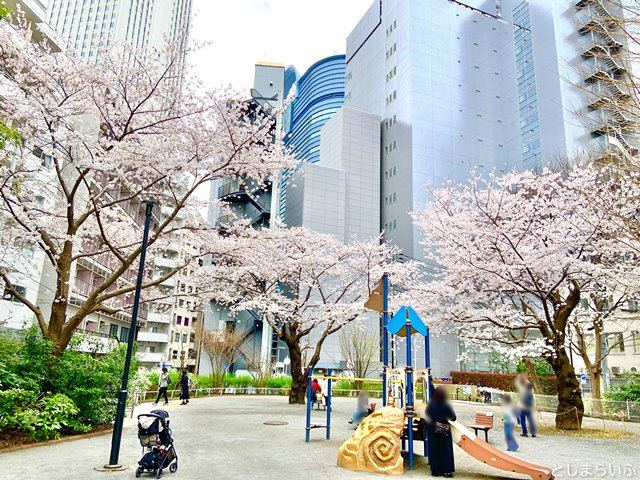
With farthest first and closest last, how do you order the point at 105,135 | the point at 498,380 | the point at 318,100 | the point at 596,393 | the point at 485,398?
the point at 318,100
the point at 498,380
the point at 485,398
the point at 596,393
the point at 105,135

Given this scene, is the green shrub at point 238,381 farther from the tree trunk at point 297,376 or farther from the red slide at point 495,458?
the red slide at point 495,458

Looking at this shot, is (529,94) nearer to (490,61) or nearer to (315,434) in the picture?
(490,61)

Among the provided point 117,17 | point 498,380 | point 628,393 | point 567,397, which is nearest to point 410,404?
point 567,397

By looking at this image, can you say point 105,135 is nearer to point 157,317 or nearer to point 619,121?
point 619,121

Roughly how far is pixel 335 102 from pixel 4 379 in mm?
99141

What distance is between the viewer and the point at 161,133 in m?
13.4

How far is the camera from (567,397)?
1497 cm

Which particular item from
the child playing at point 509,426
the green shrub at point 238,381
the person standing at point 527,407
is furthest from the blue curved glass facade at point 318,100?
the child playing at point 509,426

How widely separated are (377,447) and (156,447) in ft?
13.3

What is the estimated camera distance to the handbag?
830 cm

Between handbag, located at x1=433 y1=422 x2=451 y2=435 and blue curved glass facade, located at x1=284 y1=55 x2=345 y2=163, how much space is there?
3680 inches

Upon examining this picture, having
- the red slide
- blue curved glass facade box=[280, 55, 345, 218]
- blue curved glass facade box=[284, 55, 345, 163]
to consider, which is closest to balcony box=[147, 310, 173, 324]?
the red slide

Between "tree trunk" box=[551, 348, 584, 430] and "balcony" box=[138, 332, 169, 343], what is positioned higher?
"balcony" box=[138, 332, 169, 343]

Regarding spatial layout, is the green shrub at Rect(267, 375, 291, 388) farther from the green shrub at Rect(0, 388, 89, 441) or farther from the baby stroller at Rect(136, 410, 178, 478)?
the baby stroller at Rect(136, 410, 178, 478)
